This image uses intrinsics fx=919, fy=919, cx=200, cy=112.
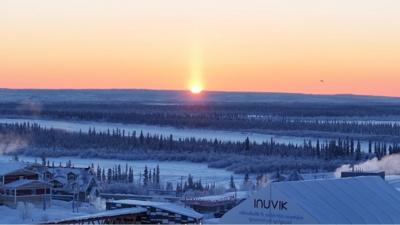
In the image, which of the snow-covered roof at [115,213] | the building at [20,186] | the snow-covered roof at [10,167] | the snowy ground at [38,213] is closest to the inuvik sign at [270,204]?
the snow-covered roof at [115,213]

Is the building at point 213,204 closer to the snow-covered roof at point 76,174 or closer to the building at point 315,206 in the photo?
the snow-covered roof at point 76,174

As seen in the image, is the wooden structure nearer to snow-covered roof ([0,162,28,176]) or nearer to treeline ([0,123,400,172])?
snow-covered roof ([0,162,28,176])

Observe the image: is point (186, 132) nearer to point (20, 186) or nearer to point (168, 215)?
point (20, 186)

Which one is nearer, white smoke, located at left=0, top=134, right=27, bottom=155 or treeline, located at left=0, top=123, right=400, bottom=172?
treeline, located at left=0, top=123, right=400, bottom=172

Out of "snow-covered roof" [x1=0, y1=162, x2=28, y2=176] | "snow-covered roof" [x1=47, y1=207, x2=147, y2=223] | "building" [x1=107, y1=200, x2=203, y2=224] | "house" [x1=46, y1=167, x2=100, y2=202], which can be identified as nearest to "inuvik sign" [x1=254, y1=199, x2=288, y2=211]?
"building" [x1=107, y1=200, x2=203, y2=224]

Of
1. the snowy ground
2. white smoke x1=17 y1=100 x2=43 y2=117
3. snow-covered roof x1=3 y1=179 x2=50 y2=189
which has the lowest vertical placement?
the snowy ground
